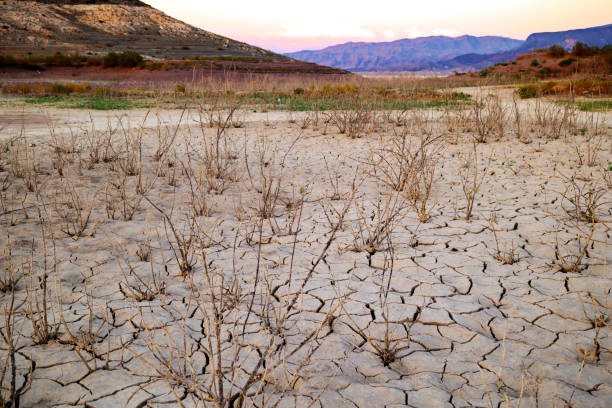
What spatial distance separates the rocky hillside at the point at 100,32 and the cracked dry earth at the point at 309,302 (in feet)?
138

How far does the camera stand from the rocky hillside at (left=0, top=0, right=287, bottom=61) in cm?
4278

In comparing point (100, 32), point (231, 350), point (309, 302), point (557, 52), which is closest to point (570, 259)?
point (309, 302)

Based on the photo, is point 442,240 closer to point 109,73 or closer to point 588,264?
point 588,264

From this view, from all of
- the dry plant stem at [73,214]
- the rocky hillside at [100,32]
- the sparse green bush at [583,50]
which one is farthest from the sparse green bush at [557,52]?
the dry plant stem at [73,214]

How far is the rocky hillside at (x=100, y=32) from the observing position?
42.8 metres

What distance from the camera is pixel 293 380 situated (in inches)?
68.5

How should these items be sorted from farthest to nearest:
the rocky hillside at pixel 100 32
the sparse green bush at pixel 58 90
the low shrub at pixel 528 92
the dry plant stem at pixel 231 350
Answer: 1. the rocky hillside at pixel 100 32
2. the sparse green bush at pixel 58 90
3. the low shrub at pixel 528 92
4. the dry plant stem at pixel 231 350

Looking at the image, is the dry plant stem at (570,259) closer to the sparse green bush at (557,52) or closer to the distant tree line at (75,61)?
the distant tree line at (75,61)

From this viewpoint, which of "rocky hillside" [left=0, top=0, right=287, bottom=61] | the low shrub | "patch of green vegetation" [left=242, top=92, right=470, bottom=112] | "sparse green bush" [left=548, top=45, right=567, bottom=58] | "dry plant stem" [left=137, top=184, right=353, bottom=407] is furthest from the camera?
"rocky hillside" [left=0, top=0, right=287, bottom=61]


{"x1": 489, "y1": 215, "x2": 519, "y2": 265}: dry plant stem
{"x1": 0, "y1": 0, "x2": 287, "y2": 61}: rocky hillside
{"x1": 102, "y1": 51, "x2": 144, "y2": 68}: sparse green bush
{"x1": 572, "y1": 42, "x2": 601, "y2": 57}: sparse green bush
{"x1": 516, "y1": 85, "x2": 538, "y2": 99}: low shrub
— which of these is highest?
{"x1": 0, "y1": 0, "x2": 287, "y2": 61}: rocky hillside

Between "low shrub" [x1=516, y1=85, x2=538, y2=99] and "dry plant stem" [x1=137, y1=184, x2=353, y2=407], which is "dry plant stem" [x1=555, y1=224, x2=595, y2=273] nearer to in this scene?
"dry plant stem" [x1=137, y1=184, x2=353, y2=407]

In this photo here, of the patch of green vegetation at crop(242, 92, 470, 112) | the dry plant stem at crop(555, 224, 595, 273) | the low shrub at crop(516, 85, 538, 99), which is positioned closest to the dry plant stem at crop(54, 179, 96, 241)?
the dry plant stem at crop(555, 224, 595, 273)

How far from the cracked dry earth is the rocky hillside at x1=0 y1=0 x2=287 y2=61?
4201 cm

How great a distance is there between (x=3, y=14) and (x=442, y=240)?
6265 centimetres
